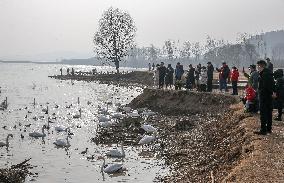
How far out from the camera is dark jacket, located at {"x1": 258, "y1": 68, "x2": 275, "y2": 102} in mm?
15127

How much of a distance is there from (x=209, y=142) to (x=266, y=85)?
18.0ft

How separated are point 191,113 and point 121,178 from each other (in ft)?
53.8

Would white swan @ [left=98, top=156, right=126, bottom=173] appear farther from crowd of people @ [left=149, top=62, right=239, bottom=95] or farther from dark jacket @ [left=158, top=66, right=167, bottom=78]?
dark jacket @ [left=158, top=66, right=167, bottom=78]

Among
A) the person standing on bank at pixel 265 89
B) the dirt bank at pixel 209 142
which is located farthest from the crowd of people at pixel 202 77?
the person standing on bank at pixel 265 89

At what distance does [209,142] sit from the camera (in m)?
19.8

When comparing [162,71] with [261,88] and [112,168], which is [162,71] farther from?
[261,88]

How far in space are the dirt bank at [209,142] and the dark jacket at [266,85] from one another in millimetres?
1440

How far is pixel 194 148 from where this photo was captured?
64.4 ft

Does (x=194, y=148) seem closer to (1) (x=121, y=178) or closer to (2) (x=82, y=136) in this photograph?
(1) (x=121, y=178)

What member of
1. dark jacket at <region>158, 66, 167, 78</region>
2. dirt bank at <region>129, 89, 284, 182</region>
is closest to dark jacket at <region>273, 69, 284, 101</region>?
dirt bank at <region>129, 89, 284, 182</region>

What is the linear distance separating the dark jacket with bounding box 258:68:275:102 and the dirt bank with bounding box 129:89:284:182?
1.44m

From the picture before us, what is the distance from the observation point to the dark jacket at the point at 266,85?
15.1 m

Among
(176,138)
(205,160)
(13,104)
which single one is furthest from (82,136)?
(13,104)

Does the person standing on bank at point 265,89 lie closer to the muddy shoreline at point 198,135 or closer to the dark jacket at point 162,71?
the muddy shoreline at point 198,135
